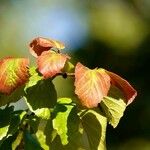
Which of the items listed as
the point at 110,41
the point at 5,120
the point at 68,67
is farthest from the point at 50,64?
the point at 110,41

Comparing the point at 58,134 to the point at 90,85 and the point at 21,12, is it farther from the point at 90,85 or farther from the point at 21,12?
the point at 21,12

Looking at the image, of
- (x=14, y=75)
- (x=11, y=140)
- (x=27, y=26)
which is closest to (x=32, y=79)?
(x=14, y=75)

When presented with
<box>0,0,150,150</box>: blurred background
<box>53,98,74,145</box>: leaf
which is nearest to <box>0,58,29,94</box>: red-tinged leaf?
<box>53,98,74,145</box>: leaf

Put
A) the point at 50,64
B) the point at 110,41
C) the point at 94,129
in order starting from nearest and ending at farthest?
the point at 50,64 → the point at 94,129 → the point at 110,41

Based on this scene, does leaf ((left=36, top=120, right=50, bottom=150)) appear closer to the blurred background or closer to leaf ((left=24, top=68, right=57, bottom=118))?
leaf ((left=24, top=68, right=57, bottom=118))

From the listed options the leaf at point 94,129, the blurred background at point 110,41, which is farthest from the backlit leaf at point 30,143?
the blurred background at point 110,41

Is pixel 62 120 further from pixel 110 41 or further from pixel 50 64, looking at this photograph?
pixel 110 41

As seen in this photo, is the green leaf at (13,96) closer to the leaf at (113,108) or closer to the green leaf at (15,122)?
the green leaf at (15,122)

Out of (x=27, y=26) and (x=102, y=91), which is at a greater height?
(x=102, y=91)
